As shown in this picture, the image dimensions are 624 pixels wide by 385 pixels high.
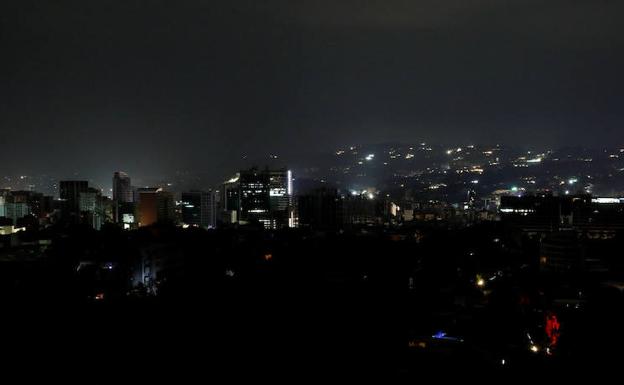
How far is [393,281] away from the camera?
417 inches

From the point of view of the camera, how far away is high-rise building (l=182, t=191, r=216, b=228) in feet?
79.3

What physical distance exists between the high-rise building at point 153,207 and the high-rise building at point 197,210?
1.82 ft

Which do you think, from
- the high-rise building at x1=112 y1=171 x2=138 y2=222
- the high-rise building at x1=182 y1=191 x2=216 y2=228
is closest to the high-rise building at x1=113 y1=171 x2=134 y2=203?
the high-rise building at x1=112 y1=171 x2=138 y2=222

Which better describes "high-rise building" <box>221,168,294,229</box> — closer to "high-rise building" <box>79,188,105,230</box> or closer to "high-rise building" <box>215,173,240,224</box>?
"high-rise building" <box>215,173,240,224</box>

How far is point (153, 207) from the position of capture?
77.2 feet

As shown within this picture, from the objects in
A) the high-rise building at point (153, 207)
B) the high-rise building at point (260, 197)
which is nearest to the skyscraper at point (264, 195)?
the high-rise building at point (260, 197)

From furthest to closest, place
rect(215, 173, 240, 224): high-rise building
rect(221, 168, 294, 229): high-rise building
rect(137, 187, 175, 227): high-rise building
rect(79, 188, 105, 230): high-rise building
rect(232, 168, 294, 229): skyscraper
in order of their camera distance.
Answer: rect(215, 173, 240, 224): high-rise building, rect(221, 168, 294, 229): high-rise building, rect(232, 168, 294, 229): skyscraper, rect(137, 187, 175, 227): high-rise building, rect(79, 188, 105, 230): high-rise building

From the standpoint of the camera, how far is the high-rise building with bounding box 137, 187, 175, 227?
23.2 meters

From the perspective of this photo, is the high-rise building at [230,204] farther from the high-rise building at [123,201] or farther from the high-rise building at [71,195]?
the high-rise building at [71,195]

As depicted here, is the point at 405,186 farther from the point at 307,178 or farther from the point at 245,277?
the point at 245,277

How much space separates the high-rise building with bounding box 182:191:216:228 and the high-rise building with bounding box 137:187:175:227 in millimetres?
555

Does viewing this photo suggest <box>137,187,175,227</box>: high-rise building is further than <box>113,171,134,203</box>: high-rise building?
No

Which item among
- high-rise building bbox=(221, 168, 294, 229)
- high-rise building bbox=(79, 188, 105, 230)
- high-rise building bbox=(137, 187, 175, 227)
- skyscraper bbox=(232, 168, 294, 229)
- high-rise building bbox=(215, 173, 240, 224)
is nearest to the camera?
high-rise building bbox=(79, 188, 105, 230)

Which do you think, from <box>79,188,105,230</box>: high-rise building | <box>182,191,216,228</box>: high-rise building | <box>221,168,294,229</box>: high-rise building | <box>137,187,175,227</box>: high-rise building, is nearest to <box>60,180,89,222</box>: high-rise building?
<box>79,188,105,230</box>: high-rise building
